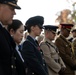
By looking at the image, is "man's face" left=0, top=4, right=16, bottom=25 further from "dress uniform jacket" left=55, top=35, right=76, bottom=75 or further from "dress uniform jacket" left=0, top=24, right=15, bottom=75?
"dress uniform jacket" left=55, top=35, right=76, bottom=75

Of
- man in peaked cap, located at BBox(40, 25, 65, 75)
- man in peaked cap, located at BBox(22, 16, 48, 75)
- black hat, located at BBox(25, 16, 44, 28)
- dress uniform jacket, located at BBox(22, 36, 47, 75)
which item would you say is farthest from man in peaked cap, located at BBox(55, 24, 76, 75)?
dress uniform jacket, located at BBox(22, 36, 47, 75)

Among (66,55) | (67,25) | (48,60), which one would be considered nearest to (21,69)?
(48,60)

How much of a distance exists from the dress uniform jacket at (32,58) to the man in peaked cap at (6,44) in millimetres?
1936

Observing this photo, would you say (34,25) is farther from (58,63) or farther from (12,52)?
(12,52)

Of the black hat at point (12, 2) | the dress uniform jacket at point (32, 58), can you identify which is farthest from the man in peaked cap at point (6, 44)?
the dress uniform jacket at point (32, 58)

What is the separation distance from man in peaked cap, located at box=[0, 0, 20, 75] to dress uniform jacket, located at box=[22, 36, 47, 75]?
6.35 ft

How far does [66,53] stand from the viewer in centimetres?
883

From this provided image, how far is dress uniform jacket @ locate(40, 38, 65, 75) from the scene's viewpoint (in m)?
7.90

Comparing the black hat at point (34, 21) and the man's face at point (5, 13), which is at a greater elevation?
the man's face at point (5, 13)

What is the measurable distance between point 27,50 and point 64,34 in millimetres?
2803

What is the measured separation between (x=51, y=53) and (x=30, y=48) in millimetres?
1660

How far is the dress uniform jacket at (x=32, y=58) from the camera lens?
630cm

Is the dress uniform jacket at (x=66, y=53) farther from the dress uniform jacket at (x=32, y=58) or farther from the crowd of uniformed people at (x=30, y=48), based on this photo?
the dress uniform jacket at (x=32, y=58)

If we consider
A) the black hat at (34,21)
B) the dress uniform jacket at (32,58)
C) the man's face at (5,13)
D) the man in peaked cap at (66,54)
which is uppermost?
the man's face at (5,13)
